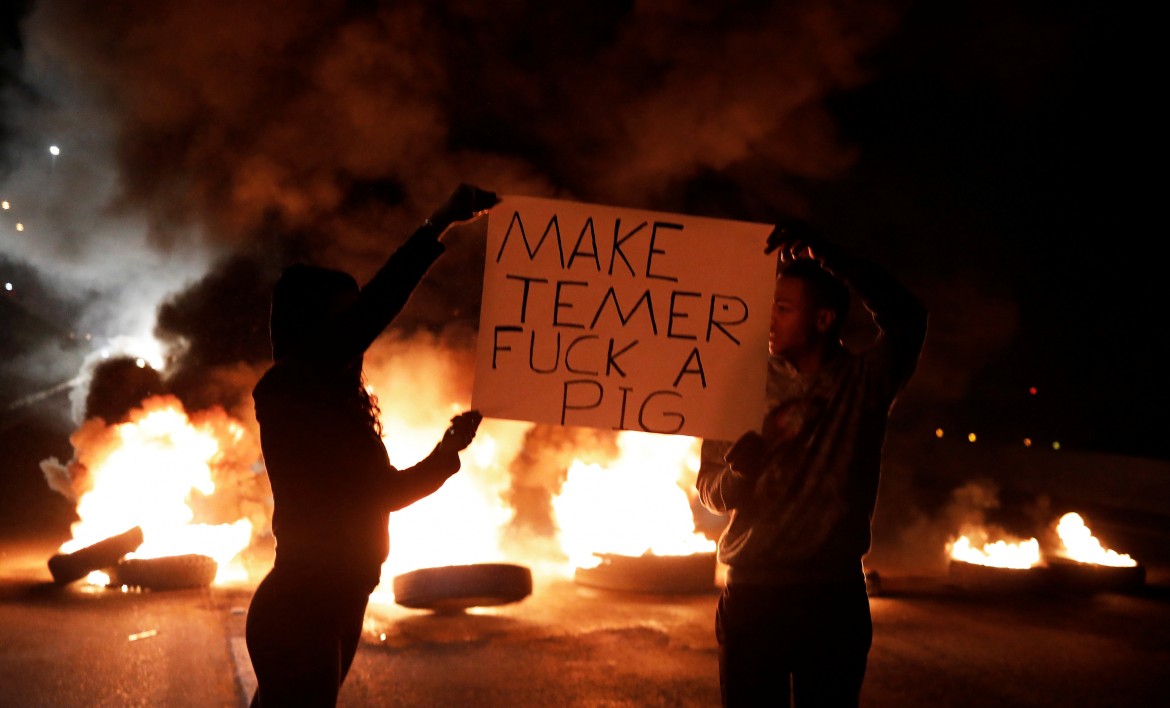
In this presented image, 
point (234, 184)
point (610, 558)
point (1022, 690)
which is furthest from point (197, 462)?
point (1022, 690)

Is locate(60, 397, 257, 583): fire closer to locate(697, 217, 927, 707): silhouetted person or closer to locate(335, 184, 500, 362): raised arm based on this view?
locate(335, 184, 500, 362): raised arm

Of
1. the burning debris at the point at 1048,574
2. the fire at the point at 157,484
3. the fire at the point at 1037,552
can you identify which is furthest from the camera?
the fire at the point at 1037,552

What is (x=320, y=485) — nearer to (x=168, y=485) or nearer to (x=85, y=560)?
(x=85, y=560)

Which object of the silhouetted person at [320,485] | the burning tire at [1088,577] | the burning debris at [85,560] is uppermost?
the silhouetted person at [320,485]

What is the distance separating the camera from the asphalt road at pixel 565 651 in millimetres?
4840

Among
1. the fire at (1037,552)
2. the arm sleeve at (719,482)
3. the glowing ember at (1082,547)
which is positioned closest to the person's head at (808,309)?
the arm sleeve at (719,482)

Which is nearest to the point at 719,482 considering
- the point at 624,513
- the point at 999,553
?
the point at 624,513

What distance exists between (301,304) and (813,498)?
4.44ft

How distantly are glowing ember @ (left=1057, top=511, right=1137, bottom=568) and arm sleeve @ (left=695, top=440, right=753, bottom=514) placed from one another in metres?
7.66

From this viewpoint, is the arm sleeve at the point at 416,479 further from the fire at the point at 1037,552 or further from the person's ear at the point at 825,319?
the fire at the point at 1037,552

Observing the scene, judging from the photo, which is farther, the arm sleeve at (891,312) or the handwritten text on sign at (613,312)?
the handwritten text on sign at (613,312)

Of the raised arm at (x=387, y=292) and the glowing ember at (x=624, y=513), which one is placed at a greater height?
the raised arm at (x=387, y=292)

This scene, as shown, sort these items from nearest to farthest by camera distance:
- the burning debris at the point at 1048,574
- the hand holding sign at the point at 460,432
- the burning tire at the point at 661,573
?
the hand holding sign at the point at 460,432, the burning tire at the point at 661,573, the burning debris at the point at 1048,574

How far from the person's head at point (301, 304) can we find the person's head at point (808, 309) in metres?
1.19
